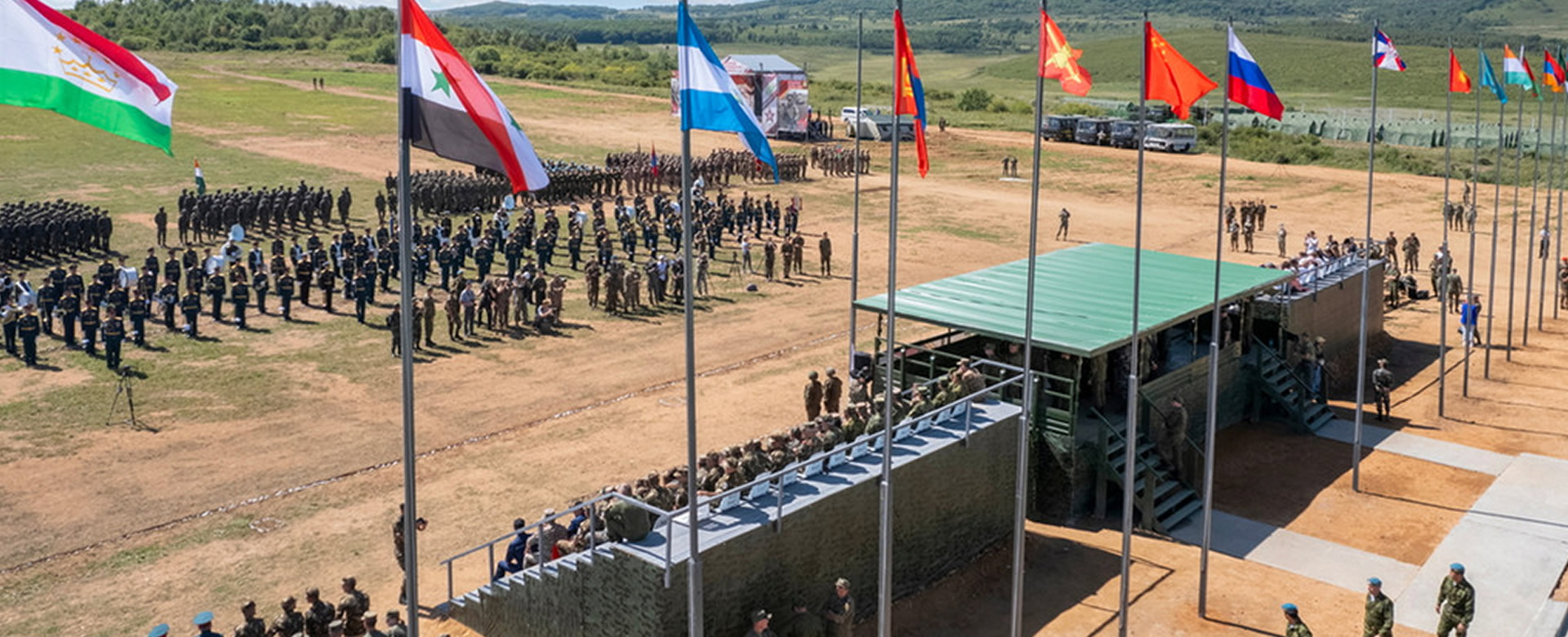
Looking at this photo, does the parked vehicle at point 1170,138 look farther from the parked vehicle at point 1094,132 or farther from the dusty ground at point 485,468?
the dusty ground at point 485,468

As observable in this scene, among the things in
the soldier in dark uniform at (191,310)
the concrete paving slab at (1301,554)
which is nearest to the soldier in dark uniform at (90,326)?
the soldier in dark uniform at (191,310)

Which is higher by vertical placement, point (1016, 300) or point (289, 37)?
point (289, 37)

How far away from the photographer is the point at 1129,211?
169 feet

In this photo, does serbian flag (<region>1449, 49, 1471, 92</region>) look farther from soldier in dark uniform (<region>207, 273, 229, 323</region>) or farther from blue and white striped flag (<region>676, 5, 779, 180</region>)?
soldier in dark uniform (<region>207, 273, 229, 323</region>)

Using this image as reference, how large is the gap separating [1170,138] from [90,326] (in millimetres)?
55462

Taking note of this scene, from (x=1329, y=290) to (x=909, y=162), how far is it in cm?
3769

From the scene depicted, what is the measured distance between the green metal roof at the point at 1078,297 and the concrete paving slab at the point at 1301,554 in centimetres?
315

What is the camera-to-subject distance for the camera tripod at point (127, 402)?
21984 millimetres

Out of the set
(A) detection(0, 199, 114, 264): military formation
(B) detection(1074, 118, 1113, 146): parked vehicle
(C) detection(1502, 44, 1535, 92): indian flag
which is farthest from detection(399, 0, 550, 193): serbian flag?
(B) detection(1074, 118, 1113, 146): parked vehicle

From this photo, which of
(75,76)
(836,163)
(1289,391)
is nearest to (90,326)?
(75,76)

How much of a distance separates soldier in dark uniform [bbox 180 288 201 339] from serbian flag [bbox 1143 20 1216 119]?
2165 centimetres

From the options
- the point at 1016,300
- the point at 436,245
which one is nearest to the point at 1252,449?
the point at 1016,300

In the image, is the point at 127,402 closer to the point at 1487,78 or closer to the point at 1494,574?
the point at 1494,574

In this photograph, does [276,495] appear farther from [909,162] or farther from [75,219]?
[909,162]
